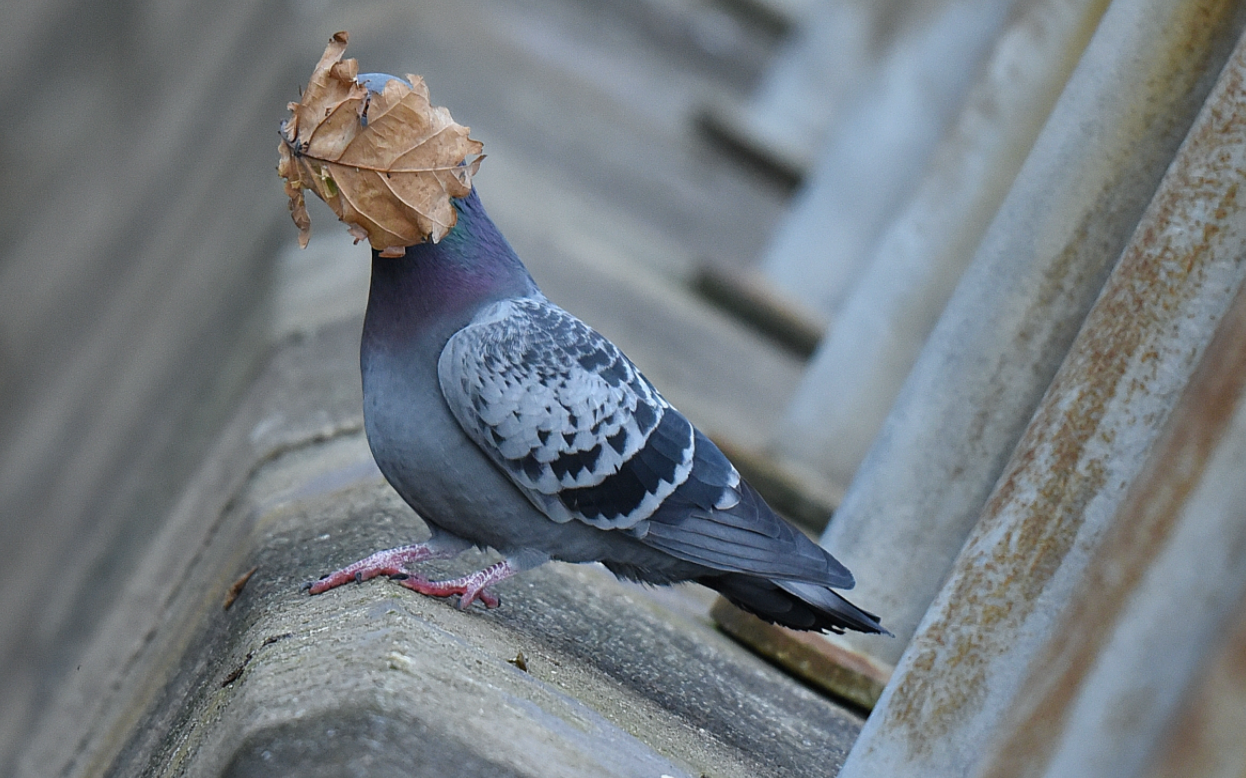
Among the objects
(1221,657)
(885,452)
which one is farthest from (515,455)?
(1221,657)

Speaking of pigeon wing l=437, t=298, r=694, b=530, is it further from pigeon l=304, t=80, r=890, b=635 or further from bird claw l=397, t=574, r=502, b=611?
bird claw l=397, t=574, r=502, b=611

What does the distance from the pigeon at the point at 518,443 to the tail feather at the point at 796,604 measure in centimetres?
6

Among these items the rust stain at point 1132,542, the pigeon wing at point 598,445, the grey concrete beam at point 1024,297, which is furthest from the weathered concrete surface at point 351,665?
the rust stain at point 1132,542

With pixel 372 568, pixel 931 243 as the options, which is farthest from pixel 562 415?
pixel 931 243

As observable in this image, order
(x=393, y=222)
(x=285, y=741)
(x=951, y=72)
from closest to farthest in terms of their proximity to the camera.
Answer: (x=285, y=741) < (x=393, y=222) < (x=951, y=72)

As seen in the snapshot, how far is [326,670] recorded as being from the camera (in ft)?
8.73

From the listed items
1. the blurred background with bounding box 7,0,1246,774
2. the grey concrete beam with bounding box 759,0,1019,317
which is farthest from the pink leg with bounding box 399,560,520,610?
the grey concrete beam with bounding box 759,0,1019,317

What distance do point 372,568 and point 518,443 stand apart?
49 cm

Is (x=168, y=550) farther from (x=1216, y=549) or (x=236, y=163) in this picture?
(x=236, y=163)

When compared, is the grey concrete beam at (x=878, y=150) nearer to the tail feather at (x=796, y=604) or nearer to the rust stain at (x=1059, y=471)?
the tail feather at (x=796, y=604)

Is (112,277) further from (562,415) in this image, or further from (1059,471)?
(1059,471)

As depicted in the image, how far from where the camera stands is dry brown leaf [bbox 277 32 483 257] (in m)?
2.87

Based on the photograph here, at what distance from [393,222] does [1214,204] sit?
5.70 ft

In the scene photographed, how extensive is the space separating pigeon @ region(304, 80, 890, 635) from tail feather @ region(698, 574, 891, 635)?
6 centimetres
